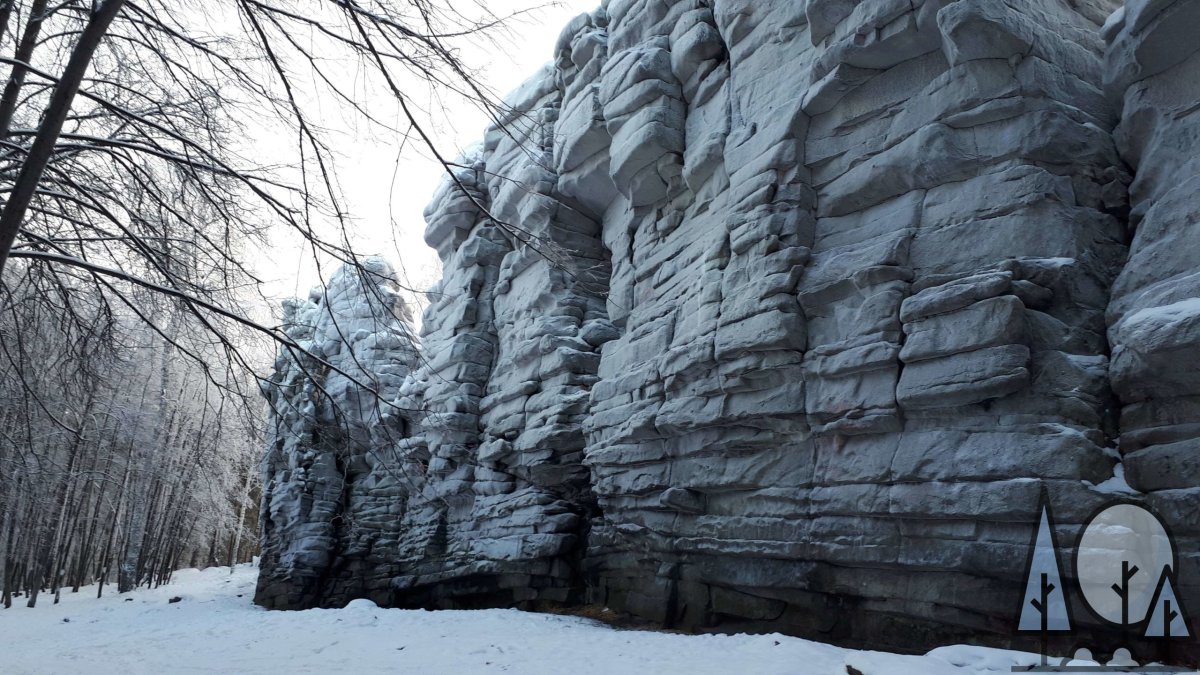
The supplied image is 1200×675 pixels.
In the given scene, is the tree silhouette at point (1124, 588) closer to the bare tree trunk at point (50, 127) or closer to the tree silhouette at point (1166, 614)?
the tree silhouette at point (1166, 614)

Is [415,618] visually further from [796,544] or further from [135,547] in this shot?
[135,547]

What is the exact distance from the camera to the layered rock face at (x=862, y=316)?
5148mm

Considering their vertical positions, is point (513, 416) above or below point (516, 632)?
above

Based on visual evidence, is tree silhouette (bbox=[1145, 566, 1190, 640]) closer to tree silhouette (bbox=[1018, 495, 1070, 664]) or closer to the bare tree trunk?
tree silhouette (bbox=[1018, 495, 1070, 664])

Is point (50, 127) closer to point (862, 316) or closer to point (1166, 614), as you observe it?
point (862, 316)

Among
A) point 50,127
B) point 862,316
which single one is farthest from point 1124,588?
point 50,127

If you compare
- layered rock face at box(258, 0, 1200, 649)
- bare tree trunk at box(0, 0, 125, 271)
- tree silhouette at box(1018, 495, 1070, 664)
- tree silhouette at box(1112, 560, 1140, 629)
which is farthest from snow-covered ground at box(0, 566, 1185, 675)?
bare tree trunk at box(0, 0, 125, 271)

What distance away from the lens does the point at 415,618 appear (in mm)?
9961

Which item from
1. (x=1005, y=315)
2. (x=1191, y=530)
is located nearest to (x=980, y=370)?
(x=1005, y=315)

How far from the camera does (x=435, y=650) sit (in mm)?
7422

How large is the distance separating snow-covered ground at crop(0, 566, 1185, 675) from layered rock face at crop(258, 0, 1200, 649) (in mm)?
923

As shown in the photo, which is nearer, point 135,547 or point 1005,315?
point 1005,315

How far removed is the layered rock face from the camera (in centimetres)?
515

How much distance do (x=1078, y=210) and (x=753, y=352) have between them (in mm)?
2862
